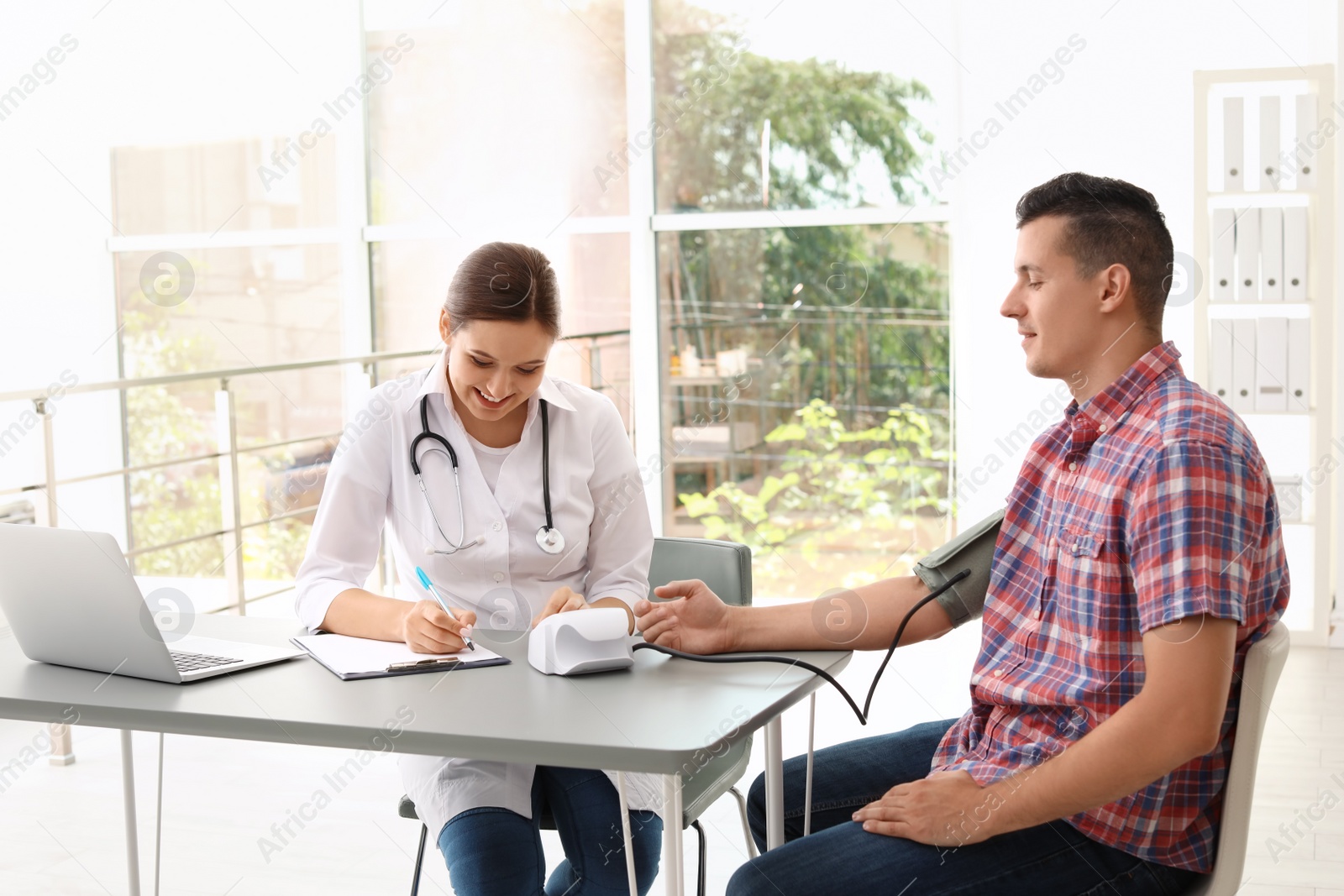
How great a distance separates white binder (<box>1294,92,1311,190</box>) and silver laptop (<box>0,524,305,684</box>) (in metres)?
3.42

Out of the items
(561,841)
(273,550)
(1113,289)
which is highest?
(1113,289)

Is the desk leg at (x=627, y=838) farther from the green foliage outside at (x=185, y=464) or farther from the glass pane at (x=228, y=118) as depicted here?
the glass pane at (x=228, y=118)

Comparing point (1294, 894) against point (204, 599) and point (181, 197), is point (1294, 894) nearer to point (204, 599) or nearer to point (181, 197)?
point (204, 599)

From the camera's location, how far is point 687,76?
4.58 metres

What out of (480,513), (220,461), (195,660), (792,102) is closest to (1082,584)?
(480,513)

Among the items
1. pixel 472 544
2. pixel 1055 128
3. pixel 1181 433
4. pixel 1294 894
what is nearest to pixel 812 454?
pixel 1055 128

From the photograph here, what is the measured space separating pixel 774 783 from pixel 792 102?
3.42m

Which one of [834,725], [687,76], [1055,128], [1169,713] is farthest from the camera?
[687,76]

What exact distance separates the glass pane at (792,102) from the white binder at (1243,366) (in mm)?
1132

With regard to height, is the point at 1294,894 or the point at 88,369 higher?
the point at 88,369

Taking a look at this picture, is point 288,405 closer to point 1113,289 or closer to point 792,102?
point 792,102

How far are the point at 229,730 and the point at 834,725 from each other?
209 centimetres

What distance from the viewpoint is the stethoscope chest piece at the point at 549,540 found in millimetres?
1709

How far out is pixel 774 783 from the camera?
1.47m
